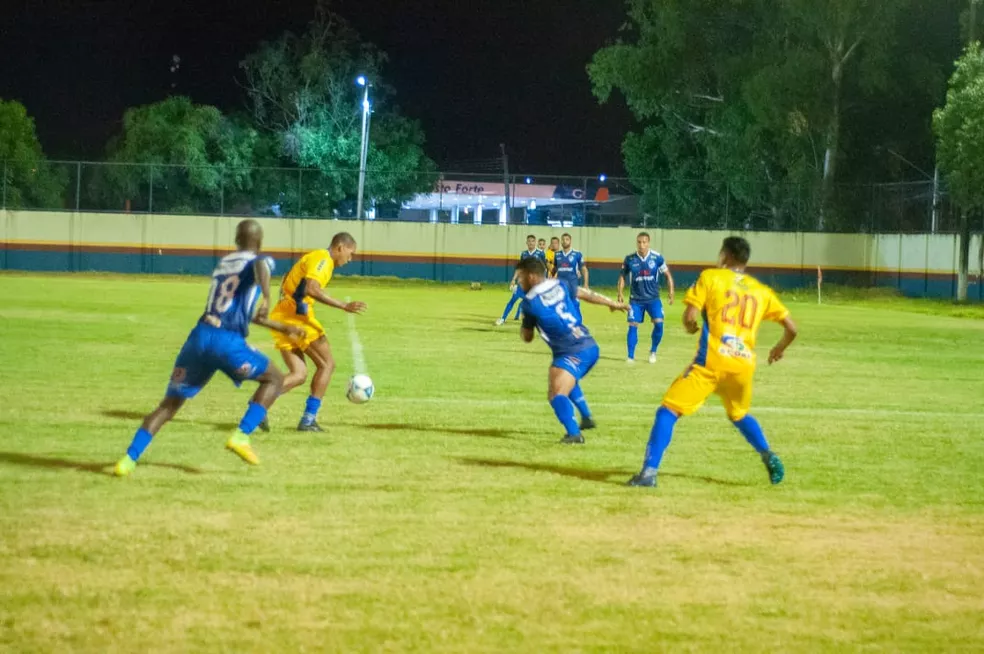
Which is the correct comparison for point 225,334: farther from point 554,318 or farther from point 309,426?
point 554,318

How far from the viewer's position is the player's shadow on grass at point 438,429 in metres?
12.0

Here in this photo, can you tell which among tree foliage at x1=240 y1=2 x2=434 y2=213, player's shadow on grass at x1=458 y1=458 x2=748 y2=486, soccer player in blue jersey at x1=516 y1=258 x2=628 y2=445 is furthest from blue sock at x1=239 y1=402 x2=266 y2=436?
tree foliage at x1=240 y1=2 x2=434 y2=213

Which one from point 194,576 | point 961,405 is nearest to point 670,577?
point 194,576

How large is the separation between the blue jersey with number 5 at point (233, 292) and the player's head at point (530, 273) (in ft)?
9.76

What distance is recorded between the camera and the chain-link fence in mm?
56125

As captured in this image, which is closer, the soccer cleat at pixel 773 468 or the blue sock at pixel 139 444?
the blue sock at pixel 139 444

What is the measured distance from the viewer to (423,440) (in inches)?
455

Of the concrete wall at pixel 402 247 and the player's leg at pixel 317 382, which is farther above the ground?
the concrete wall at pixel 402 247

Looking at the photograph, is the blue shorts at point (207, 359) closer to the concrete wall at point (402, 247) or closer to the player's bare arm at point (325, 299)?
the player's bare arm at point (325, 299)

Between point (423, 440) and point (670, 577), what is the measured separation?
492 centimetres

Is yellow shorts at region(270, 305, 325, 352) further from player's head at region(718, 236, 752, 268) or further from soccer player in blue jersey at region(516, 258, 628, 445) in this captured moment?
player's head at region(718, 236, 752, 268)

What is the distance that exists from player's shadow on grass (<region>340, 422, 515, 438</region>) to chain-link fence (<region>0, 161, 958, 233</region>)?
43.9m

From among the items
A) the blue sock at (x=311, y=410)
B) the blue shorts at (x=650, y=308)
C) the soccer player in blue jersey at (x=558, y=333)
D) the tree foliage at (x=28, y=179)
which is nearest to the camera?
the soccer player in blue jersey at (x=558, y=333)

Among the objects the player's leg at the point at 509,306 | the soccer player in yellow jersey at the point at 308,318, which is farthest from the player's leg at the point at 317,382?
the player's leg at the point at 509,306
